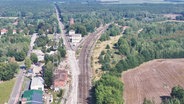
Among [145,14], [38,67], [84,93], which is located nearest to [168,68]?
[84,93]

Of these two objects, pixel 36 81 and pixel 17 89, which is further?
pixel 17 89

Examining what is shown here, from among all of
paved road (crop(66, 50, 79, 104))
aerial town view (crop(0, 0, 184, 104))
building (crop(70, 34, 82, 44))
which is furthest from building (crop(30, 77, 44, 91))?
building (crop(70, 34, 82, 44))

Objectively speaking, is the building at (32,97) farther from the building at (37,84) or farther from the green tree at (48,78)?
the green tree at (48,78)

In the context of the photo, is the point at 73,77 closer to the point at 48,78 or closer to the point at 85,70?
the point at 85,70

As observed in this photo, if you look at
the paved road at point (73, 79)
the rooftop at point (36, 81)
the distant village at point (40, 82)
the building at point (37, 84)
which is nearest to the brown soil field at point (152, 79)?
the paved road at point (73, 79)

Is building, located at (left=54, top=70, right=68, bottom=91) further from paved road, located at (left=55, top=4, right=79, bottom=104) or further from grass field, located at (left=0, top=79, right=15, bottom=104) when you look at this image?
grass field, located at (left=0, top=79, right=15, bottom=104)

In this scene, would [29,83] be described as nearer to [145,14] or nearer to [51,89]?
[51,89]

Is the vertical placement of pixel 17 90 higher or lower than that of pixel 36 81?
lower

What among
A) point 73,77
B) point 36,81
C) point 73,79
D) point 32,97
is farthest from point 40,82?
point 73,77
